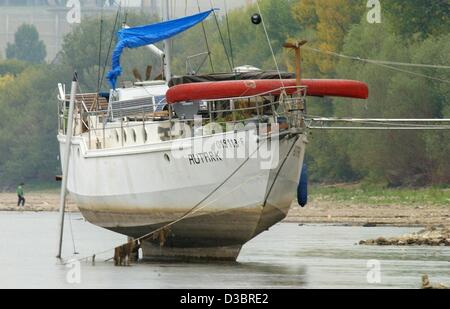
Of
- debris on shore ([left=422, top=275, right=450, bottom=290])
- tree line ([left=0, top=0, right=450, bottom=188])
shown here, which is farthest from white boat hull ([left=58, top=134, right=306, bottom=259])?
tree line ([left=0, top=0, right=450, bottom=188])

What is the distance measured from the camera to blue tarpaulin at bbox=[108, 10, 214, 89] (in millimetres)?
47656

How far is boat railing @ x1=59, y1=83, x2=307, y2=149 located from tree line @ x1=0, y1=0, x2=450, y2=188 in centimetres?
1541

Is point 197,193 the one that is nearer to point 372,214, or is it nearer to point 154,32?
point 154,32

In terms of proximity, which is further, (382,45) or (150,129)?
(382,45)

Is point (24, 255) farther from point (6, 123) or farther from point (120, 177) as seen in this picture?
point (6, 123)

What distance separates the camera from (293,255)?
49.2 metres

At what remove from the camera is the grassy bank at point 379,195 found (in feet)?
254

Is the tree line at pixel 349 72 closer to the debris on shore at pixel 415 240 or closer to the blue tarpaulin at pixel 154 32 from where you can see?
the debris on shore at pixel 415 240

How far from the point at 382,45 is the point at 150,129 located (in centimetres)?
5074

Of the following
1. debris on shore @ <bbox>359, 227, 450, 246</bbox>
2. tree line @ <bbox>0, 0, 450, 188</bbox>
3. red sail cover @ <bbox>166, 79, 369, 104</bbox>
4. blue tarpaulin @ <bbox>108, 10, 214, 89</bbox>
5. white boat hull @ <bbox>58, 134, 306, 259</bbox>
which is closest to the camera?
red sail cover @ <bbox>166, 79, 369, 104</bbox>

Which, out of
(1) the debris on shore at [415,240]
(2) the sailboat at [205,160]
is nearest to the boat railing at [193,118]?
(2) the sailboat at [205,160]

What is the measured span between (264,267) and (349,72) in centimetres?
5333

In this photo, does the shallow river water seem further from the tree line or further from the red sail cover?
the tree line
